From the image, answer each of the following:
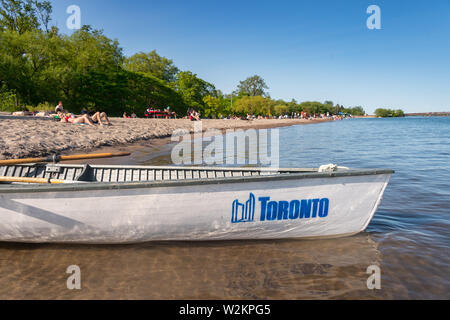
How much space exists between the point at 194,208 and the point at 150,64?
269 feet

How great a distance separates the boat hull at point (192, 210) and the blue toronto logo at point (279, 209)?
2 centimetres

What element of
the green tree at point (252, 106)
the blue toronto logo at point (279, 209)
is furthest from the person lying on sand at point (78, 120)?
the green tree at point (252, 106)

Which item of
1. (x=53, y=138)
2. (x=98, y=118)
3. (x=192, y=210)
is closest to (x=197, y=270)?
(x=192, y=210)

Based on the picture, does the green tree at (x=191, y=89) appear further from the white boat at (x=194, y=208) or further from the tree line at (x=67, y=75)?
the white boat at (x=194, y=208)

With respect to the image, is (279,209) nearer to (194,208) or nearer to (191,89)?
(194,208)

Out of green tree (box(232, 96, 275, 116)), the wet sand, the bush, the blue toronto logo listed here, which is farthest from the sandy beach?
green tree (box(232, 96, 275, 116))

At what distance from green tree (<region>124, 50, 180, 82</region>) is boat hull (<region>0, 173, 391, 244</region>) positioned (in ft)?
253

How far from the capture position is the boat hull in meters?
4.79

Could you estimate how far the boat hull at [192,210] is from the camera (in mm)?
4789

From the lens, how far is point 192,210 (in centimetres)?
497

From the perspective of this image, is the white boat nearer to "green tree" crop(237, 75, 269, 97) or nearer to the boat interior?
the boat interior

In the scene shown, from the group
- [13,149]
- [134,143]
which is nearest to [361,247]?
[13,149]

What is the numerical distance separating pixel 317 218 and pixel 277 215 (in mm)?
817
